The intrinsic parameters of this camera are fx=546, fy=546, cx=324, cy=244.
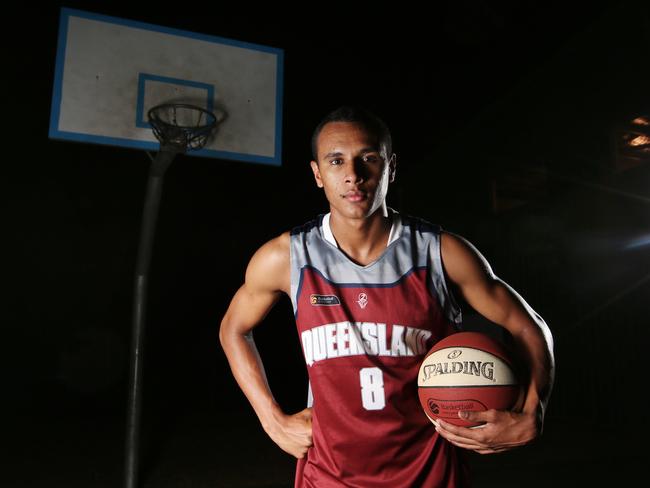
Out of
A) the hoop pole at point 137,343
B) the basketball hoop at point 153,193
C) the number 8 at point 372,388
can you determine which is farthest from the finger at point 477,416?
the hoop pole at point 137,343

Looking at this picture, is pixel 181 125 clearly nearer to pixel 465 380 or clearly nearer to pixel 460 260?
pixel 460 260

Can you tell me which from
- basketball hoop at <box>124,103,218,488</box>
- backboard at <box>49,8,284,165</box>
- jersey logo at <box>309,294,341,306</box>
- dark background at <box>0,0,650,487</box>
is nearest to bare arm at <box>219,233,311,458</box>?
jersey logo at <box>309,294,341,306</box>

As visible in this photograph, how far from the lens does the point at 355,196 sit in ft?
4.91

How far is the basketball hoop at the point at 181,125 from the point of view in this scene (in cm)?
345

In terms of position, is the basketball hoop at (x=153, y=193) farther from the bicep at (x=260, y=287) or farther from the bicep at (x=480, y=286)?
the bicep at (x=480, y=286)

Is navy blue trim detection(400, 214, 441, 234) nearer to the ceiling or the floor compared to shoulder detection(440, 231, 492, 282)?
nearer to the ceiling

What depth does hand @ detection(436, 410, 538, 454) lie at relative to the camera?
1.27 metres

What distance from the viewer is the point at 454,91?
7703mm

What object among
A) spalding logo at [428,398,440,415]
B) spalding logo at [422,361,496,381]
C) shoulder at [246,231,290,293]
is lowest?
spalding logo at [428,398,440,415]

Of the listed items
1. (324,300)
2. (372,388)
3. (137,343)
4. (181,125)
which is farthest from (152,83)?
(372,388)

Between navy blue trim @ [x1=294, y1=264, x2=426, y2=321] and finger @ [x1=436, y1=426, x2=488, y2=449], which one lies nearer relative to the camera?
finger @ [x1=436, y1=426, x2=488, y2=449]

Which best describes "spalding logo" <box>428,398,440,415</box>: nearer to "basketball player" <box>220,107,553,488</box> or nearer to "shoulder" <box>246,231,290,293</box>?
"basketball player" <box>220,107,553,488</box>

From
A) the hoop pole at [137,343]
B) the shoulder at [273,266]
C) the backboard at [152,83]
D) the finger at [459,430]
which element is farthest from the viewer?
the hoop pole at [137,343]

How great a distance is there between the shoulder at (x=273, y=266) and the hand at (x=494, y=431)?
64cm
